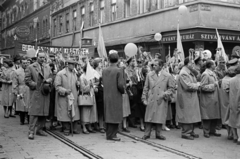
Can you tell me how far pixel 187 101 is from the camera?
812cm

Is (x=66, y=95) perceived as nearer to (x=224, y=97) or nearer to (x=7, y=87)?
(x=224, y=97)

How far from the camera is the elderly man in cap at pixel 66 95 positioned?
8.44 m

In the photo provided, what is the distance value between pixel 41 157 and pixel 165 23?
13864mm

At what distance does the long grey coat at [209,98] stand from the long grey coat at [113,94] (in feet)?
7.43

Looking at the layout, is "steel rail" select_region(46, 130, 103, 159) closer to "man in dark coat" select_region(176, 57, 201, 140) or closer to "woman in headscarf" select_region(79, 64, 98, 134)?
"woman in headscarf" select_region(79, 64, 98, 134)

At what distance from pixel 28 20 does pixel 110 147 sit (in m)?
42.0

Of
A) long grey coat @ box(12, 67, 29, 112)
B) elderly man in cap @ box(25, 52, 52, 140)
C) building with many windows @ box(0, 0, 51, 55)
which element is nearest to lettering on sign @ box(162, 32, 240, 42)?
long grey coat @ box(12, 67, 29, 112)

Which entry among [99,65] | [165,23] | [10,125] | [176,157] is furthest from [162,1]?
[176,157]

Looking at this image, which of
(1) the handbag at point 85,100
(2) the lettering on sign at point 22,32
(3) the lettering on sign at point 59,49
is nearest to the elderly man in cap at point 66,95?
(1) the handbag at point 85,100

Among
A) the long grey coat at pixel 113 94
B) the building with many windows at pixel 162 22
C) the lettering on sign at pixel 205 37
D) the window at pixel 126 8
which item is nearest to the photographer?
the long grey coat at pixel 113 94

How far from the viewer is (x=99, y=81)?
30.3 ft

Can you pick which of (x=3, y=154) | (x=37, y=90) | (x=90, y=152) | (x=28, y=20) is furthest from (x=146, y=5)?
(x=28, y=20)

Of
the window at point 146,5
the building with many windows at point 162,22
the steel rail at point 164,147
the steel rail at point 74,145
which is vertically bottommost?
the steel rail at point 164,147

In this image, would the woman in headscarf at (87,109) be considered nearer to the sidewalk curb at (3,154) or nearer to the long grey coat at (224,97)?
the sidewalk curb at (3,154)
